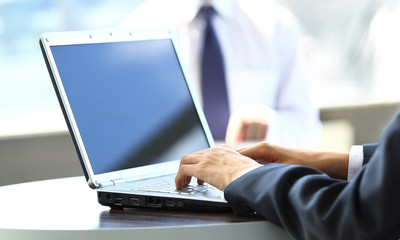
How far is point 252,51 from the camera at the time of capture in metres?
2.44

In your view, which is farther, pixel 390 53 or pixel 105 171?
pixel 390 53

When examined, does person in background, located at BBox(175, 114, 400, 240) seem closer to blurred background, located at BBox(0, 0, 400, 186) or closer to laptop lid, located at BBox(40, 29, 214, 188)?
laptop lid, located at BBox(40, 29, 214, 188)

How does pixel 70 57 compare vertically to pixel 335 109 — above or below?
above

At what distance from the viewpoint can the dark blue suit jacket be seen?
0.67 metres

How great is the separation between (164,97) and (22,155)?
1985 mm

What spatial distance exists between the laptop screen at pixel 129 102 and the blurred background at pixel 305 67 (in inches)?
72.9

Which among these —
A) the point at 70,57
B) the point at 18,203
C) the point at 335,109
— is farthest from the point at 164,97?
the point at 335,109

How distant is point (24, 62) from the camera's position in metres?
2.90

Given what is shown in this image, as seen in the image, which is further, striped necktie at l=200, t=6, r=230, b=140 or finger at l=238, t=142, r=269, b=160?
striped necktie at l=200, t=6, r=230, b=140

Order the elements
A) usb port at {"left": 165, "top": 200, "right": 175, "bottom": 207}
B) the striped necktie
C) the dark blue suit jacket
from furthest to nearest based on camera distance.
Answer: the striped necktie
usb port at {"left": 165, "top": 200, "right": 175, "bottom": 207}
the dark blue suit jacket

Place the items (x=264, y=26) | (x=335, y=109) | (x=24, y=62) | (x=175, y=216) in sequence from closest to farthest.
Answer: (x=175, y=216)
(x=264, y=26)
(x=24, y=62)
(x=335, y=109)

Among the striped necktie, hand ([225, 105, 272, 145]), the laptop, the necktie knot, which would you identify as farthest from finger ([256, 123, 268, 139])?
the laptop

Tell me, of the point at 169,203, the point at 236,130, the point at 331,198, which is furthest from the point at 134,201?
the point at 236,130

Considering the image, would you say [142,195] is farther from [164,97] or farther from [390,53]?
[390,53]
